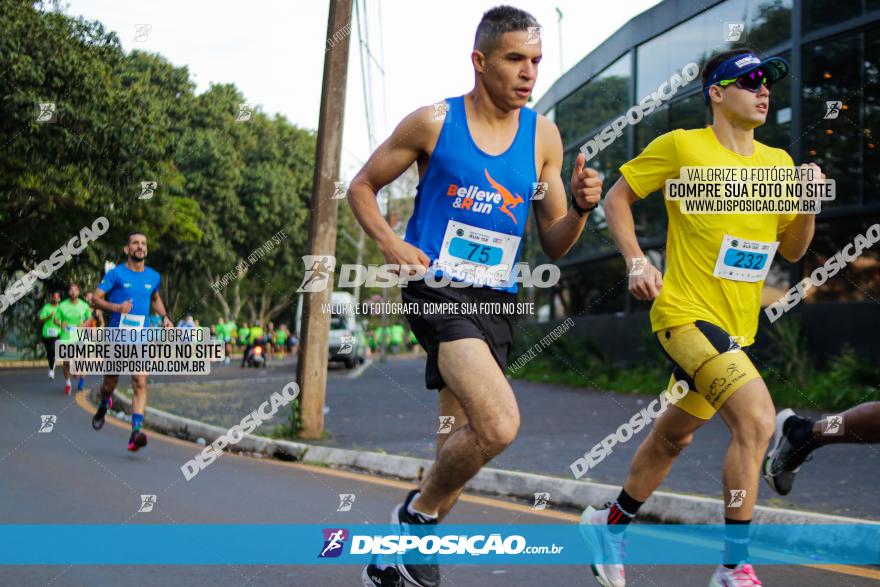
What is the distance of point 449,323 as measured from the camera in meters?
4.04

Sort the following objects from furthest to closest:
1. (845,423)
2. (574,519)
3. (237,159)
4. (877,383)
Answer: (237,159) → (877,383) → (574,519) → (845,423)

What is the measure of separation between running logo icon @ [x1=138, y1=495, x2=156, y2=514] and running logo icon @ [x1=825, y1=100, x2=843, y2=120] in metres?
10.9

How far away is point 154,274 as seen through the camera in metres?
10.6

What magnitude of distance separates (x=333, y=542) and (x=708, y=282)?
2.55m

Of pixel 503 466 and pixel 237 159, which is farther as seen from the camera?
pixel 237 159

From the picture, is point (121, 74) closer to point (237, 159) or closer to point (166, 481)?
point (237, 159)

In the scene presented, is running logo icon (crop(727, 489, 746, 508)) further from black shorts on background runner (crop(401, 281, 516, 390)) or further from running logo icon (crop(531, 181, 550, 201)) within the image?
running logo icon (crop(531, 181, 550, 201))

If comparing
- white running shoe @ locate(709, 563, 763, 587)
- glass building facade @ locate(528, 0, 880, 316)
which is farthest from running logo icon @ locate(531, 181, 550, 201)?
glass building facade @ locate(528, 0, 880, 316)

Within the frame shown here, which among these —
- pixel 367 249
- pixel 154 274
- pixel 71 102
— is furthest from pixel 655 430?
pixel 367 249

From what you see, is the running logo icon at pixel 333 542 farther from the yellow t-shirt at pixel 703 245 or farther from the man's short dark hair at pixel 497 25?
the man's short dark hair at pixel 497 25

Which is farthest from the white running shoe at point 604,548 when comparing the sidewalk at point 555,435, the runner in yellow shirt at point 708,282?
the sidewalk at point 555,435

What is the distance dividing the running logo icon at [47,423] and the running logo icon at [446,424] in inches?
346

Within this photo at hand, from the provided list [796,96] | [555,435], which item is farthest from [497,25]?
[796,96]

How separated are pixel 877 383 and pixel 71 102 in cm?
1740
